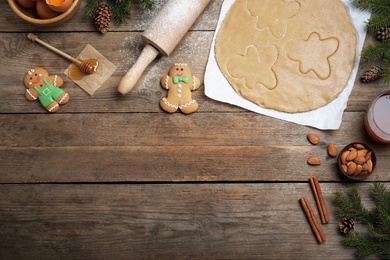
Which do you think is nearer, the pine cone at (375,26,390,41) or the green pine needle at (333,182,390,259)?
the green pine needle at (333,182,390,259)

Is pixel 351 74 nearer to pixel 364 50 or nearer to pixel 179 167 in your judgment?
pixel 364 50

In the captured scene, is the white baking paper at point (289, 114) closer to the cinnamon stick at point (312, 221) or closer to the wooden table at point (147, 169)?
the wooden table at point (147, 169)

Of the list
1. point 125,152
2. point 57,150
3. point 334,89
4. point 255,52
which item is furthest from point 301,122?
point 57,150

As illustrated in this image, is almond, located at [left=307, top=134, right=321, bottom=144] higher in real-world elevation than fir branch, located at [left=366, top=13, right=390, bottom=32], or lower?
lower

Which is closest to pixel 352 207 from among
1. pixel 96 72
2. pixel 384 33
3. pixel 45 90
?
pixel 384 33

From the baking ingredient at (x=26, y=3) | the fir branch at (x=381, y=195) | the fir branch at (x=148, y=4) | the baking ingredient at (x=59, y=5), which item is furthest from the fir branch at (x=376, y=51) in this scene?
the baking ingredient at (x=26, y=3)

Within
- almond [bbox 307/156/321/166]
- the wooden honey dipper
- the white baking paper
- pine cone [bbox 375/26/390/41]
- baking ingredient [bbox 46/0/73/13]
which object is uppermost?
baking ingredient [bbox 46/0/73/13]

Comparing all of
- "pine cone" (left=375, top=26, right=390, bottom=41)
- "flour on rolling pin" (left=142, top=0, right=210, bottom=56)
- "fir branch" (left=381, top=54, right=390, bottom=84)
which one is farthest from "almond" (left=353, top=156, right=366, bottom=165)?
"flour on rolling pin" (left=142, top=0, right=210, bottom=56)

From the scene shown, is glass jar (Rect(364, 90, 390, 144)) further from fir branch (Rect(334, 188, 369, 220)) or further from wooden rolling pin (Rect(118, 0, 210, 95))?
wooden rolling pin (Rect(118, 0, 210, 95))
